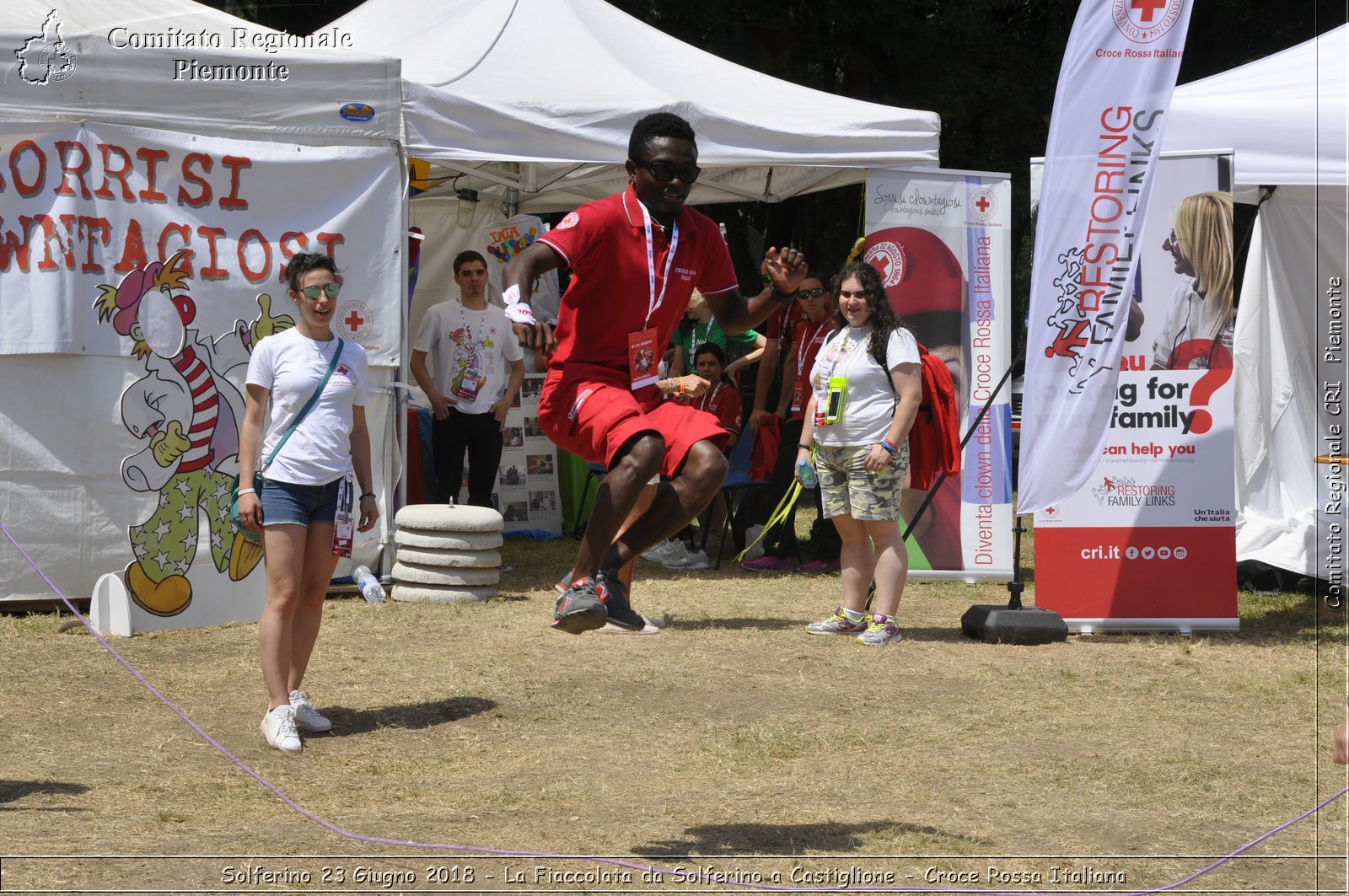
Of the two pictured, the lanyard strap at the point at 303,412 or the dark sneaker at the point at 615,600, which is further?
the lanyard strap at the point at 303,412

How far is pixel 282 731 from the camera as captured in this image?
5805mm

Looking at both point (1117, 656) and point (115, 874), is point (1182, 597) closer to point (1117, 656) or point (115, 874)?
point (1117, 656)

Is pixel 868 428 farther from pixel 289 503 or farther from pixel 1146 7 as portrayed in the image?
pixel 289 503

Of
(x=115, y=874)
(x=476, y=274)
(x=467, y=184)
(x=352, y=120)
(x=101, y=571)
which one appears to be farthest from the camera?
(x=467, y=184)

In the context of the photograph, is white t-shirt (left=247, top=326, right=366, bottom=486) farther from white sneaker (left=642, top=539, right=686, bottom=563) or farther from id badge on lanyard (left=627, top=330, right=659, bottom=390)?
white sneaker (left=642, top=539, right=686, bottom=563)

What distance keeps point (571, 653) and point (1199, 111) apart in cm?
484

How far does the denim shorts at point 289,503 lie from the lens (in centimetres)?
576

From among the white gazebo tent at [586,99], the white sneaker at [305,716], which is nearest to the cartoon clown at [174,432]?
the white gazebo tent at [586,99]

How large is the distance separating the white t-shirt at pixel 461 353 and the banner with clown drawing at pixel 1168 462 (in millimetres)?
4045

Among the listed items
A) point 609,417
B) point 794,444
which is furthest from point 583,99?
point 609,417

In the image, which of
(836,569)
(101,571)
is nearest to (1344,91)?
(836,569)

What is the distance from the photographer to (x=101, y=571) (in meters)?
8.23

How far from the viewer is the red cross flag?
25.2 feet

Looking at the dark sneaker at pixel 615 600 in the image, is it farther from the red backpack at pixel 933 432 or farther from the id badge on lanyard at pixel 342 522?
the red backpack at pixel 933 432
